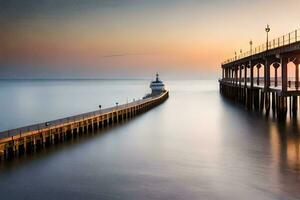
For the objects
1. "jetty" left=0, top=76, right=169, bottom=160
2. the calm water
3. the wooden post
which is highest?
the wooden post

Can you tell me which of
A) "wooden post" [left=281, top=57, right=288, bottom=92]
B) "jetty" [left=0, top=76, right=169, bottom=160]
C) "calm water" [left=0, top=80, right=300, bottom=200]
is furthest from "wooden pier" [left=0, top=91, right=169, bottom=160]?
"wooden post" [left=281, top=57, right=288, bottom=92]

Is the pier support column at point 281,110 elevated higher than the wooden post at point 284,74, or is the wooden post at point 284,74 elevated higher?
the wooden post at point 284,74

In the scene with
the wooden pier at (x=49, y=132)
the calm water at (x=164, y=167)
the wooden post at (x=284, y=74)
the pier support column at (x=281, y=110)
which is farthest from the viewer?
the pier support column at (x=281, y=110)

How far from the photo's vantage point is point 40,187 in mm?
21984

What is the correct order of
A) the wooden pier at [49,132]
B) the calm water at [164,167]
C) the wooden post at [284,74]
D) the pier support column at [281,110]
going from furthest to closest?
the pier support column at [281,110]
the wooden post at [284,74]
the wooden pier at [49,132]
the calm water at [164,167]

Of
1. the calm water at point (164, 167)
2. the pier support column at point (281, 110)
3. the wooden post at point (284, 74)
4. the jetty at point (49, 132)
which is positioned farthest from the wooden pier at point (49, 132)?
the wooden post at point (284, 74)

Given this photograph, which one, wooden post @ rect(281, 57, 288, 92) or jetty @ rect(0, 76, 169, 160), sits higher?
wooden post @ rect(281, 57, 288, 92)

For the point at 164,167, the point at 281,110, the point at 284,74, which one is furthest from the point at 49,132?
the point at 281,110

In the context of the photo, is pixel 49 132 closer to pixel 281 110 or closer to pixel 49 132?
pixel 49 132

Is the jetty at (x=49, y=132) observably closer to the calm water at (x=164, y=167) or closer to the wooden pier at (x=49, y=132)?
the wooden pier at (x=49, y=132)

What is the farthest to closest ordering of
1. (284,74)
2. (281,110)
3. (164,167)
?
(281,110), (284,74), (164,167)

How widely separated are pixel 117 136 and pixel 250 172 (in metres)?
17.2

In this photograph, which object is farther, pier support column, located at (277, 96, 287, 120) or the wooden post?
pier support column, located at (277, 96, 287, 120)

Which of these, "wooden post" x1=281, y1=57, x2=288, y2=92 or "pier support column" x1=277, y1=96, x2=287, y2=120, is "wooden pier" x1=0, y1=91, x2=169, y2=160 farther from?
"wooden post" x1=281, y1=57, x2=288, y2=92
